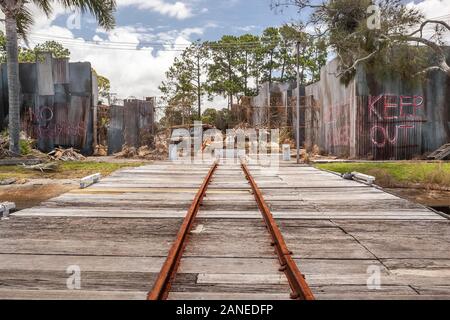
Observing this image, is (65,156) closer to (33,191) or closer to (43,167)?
(43,167)

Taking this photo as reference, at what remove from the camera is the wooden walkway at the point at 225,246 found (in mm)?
3455

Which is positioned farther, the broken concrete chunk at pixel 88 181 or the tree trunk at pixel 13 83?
the tree trunk at pixel 13 83

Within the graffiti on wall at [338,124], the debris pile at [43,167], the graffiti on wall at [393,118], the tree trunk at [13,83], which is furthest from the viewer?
the graffiti on wall at [338,124]

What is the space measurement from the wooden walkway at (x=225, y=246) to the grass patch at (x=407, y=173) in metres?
8.91

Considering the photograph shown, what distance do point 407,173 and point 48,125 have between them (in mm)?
20756

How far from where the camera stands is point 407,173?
1664 cm

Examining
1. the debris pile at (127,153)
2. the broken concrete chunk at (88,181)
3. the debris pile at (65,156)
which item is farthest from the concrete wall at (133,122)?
the broken concrete chunk at (88,181)

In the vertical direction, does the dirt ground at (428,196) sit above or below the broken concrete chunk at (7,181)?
below

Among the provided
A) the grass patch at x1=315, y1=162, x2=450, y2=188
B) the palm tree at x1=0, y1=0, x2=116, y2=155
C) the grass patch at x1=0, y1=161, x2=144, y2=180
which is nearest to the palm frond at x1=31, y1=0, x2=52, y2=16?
the palm tree at x1=0, y1=0, x2=116, y2=155

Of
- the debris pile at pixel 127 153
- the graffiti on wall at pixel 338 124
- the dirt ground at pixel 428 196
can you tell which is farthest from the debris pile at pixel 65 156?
the dirt ground at pixel 428 196

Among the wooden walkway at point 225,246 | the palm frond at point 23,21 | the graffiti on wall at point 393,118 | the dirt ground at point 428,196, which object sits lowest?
the dirt ground at point 428,196

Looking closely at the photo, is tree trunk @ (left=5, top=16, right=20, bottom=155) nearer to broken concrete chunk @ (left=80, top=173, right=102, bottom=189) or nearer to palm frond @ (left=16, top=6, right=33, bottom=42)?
palm frond @ (left=16, top=6, right=33, bottom=42)

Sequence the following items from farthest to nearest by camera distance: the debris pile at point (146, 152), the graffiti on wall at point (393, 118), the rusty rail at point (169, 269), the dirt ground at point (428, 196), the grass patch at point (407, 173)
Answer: the debris pile at point (146, 152)
the graffiti on wall at point (393, 118)
the grass patch at point (407, 173)
the dirt ground at point (428, 196)
the rusty rail at point (169, 269)

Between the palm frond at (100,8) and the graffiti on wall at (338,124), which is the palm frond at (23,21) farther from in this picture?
the graffiti on wall at (338,124)
